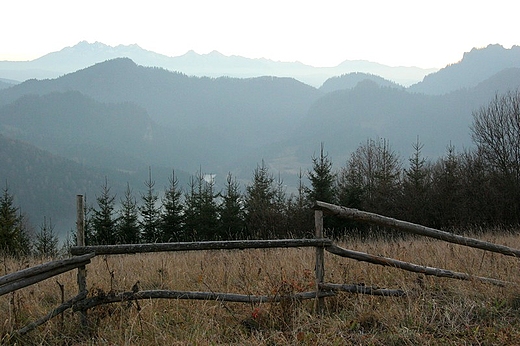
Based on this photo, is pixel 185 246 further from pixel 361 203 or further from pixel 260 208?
pixel 260 208

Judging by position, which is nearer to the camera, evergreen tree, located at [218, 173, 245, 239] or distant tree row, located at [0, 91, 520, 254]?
distant tree row, located at [0, 91, 520, 254]

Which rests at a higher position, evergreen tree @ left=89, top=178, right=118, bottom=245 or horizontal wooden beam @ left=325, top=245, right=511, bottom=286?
horizontal wooden beam @ left=325, top=245, right=511, bottom=286

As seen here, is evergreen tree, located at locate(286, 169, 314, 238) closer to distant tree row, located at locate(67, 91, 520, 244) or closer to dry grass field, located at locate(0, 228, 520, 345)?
distant tree row, located at locate(67, 91, 520, 244)

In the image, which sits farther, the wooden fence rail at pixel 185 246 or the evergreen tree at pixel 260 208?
the evergreen tree at pixel 260 208

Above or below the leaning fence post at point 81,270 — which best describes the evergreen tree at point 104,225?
below

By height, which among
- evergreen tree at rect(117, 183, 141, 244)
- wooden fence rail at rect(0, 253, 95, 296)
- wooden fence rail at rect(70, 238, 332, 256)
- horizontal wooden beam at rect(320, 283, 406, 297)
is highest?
wooden fence rail at rect(70, 238, 332, 256)

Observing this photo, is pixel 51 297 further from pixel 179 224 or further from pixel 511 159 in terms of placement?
pixel 511 159

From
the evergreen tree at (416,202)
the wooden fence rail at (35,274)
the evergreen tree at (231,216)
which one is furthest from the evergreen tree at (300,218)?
the wooden fence rail at (35,274)

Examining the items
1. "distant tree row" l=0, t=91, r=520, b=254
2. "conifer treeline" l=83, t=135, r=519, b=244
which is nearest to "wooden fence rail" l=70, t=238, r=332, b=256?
"distant tree row" l=0, t=91, r=520, b=254

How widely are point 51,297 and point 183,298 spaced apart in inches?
102

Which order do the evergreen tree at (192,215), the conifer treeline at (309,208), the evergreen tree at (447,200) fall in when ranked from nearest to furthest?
the conifer treeline at (309,208) < the evergreen tree at (447,200) < the evergreen tree at (192,215)

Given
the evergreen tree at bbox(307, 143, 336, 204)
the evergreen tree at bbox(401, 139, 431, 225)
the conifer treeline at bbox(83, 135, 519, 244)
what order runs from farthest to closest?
the evergreen tree at bbox(307, 143, 336, 204)
the evergreen tree at bbox(401, 139, 431, 225)
the conifer treeline at bbox(83, 135, 519, 244)

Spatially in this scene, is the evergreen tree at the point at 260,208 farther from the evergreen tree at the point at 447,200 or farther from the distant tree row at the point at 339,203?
the evergreen tree at the point at 447,200

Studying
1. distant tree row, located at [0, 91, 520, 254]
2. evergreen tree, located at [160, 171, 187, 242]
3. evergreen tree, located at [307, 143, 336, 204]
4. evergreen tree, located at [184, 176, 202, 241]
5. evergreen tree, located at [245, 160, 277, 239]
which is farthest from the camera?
evergreen tree, located at [160, 171, 187, 242]
